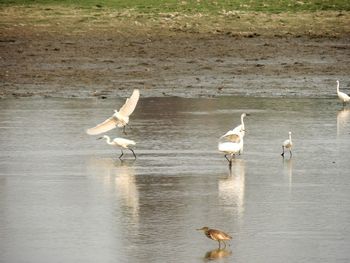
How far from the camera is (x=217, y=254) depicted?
39.3 feet

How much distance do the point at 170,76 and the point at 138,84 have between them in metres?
1.47

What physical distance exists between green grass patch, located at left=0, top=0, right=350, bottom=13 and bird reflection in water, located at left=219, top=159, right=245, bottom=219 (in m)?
20.6

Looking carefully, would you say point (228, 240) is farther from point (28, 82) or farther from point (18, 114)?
point (28, 82)

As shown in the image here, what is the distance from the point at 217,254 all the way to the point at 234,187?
3553 mm

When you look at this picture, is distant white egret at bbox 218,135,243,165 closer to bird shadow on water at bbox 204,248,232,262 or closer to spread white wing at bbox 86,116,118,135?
spread white wing at bbox 86,116,118,135

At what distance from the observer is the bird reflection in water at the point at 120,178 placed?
14547 mm

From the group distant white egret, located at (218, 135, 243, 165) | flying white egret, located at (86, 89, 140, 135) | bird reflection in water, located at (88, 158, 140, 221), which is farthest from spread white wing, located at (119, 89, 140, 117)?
distant white egret, located at (218, 135, 243, 165)

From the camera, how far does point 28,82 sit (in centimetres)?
2741

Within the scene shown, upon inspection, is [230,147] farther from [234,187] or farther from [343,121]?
[343,121]

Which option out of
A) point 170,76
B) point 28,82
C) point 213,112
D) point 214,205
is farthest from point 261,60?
point 214,205

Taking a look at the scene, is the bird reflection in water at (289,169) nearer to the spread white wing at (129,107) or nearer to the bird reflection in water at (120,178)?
the bird reflection in water at (120,178)

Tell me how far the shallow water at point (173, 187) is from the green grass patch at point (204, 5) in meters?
14.6

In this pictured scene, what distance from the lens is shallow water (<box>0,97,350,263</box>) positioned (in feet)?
40.3

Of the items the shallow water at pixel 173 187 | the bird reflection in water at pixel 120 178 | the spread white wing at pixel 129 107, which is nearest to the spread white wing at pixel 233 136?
the shallow water at pixel 173 187
